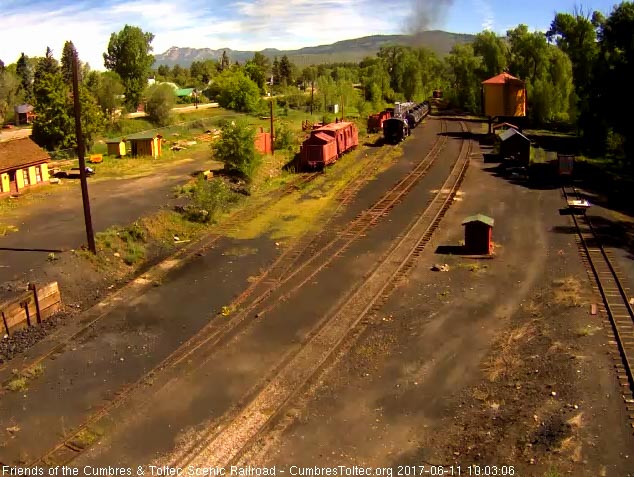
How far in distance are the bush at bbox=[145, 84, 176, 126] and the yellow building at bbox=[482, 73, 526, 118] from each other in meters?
35.9

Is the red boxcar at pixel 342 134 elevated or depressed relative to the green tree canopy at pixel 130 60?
depressed

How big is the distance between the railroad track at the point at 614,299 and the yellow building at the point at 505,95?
121 ft

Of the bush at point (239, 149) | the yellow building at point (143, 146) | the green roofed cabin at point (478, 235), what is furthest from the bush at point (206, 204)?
the yellow building at point (143, 146)

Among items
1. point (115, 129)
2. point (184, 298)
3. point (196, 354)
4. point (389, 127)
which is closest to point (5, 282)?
point (184, 298)

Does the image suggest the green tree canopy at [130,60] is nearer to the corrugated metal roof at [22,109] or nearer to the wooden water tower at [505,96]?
the corrugated metal roof at [22,109]

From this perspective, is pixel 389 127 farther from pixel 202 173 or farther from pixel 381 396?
pixel 381 396

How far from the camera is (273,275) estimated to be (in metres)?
22.0

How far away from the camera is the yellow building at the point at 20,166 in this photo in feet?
105

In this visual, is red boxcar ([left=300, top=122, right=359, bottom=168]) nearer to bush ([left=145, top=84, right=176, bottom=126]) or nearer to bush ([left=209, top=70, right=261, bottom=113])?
bush ([left=145, top=84, right=176, bottom=126])

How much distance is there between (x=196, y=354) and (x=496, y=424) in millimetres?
8028

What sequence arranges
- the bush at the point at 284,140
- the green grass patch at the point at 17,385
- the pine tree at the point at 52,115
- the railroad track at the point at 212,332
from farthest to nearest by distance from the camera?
the bush at the point at 284,140
the pine tree at the point at 52,115
the green grass patch at the point at 17,385
the railroad track at the point at 212,332

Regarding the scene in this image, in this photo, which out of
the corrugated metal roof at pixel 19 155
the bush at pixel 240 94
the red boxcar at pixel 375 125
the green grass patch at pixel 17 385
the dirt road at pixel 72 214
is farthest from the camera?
the bush at pixel 240 94

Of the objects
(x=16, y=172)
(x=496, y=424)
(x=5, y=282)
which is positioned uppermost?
(x=16, y=172)

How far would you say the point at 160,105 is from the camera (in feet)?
227
